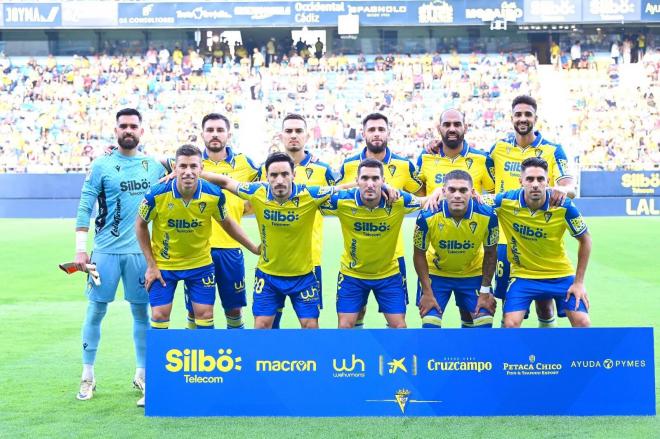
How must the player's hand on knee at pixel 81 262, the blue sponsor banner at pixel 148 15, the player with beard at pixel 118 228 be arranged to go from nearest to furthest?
1. the player's hand on knee at pixel 81 262
2. the player with beard at pixel 118 228
3. the blue sponsor banner at pixel 148 15

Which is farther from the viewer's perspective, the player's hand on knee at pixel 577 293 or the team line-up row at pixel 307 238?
the player's hand on knee at pixel 577 293

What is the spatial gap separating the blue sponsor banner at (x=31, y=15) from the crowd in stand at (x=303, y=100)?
1.70 metres

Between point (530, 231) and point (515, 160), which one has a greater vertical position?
point (515, 160)

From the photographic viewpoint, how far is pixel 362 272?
24.9 feet

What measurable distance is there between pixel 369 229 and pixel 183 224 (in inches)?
57.2

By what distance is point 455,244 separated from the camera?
7.60m

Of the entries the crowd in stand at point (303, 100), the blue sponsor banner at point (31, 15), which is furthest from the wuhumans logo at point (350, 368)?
the blue sponsor banner at point (31, 15)

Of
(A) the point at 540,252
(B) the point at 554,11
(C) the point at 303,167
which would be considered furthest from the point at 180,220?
(B) the point at 554,11

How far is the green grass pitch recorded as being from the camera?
20.2 ft

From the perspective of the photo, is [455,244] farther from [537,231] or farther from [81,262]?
[81,262]

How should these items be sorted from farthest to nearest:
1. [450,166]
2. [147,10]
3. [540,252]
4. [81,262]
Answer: [147,10], [450,166], [540,252], [81,262]

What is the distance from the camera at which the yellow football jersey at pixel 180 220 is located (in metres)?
7.23

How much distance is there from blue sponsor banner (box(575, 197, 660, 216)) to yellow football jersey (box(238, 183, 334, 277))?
2009cm

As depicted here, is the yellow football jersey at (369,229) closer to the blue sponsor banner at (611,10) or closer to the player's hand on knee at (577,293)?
the player's hand on knee at (577,293)
